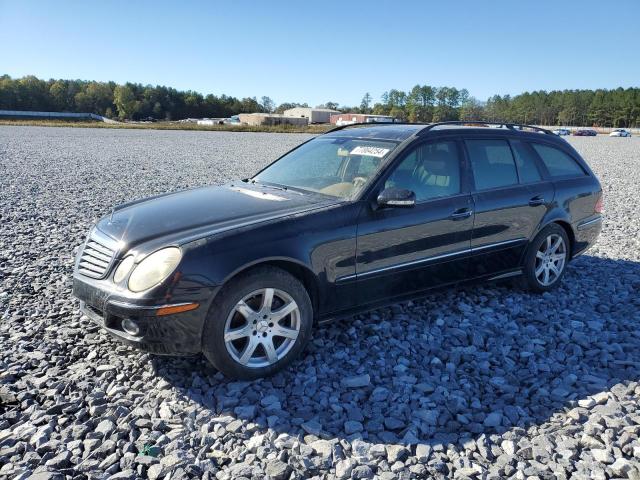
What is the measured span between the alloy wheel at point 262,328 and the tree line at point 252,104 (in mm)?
121042

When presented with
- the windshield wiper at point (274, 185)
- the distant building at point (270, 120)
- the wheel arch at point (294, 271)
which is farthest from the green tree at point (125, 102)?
the wheel arch at point (294, 271)

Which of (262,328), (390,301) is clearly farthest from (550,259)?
(262,328)

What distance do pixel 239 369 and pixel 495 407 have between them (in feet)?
5.56

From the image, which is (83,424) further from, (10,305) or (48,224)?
(48,224)

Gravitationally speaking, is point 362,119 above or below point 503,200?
above

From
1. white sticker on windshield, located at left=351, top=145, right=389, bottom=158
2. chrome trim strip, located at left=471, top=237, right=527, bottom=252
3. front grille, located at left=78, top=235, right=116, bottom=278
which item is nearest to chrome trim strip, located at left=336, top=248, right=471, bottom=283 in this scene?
chrome trim strip, located at left=471, top=237, right=527, bottom=252

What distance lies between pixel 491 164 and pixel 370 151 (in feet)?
4.26

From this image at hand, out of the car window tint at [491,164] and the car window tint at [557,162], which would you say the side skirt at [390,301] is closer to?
the car window tint at [491,164]

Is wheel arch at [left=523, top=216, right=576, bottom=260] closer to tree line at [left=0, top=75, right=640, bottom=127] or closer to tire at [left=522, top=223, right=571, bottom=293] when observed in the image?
tire at [left=522, top=223, right=571, bottom=293]

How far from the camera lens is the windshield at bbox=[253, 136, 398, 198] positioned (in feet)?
14.5

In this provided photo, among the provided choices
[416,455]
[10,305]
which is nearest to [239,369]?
[416,455]

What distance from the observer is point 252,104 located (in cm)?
15912

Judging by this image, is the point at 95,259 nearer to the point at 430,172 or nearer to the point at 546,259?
the point at 430,172

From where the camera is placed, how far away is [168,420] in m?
3.20
